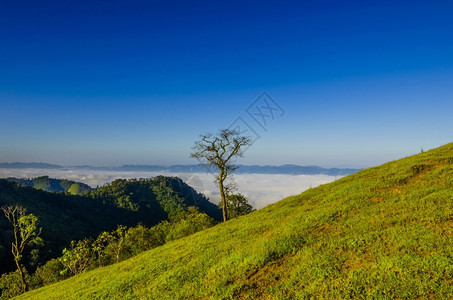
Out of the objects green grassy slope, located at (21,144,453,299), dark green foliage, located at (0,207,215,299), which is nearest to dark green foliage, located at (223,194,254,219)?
dark green foliage, located at (0,207,215,299)

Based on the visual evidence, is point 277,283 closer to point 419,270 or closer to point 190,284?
point 190,284

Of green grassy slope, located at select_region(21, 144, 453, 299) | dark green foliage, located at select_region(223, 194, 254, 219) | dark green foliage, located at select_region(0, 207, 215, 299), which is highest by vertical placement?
green grassy slope, located at select_region(21, 144, 453, 299)

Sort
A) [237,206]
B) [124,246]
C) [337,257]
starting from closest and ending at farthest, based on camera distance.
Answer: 1. [337,257]
2. [237,206]
3. [124,246]

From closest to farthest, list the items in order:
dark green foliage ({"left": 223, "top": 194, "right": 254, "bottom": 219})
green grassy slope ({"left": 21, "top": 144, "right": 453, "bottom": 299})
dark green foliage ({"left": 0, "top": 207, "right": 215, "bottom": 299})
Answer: green grassy slope ({"left": 21, "top": 144, "right": 453, "bottom": 299})
dark green foliage ({"left": 0, "top": 207, "right": 215, "bottom": 299})
dark green foliage ({"left": 223, "top": 194, "right": 254, "bottom": 219})

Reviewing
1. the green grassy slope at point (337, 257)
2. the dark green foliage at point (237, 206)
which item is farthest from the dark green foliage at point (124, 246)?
the green grassy slope at point (337, 257)

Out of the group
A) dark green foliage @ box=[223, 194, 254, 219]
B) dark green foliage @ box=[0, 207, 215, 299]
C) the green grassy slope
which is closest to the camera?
the green grassy slope

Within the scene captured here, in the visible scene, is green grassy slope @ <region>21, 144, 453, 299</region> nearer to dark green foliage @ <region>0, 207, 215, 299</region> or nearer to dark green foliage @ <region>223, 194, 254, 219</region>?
dark green foliage @ <region>0, 207, 215, 299</region>

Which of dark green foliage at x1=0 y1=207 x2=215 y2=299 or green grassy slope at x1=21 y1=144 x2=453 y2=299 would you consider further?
dark green foliage at x1=0 y1=207 x2=215 y2=299

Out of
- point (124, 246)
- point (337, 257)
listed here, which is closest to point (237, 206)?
point (124, 246)

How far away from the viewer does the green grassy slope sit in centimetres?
895

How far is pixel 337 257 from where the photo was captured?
11.2 m

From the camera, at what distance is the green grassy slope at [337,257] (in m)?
8.95

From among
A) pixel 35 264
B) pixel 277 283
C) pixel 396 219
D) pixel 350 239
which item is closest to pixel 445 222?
pixel 396 219

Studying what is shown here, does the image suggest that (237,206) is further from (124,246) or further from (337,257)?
(337,257)
